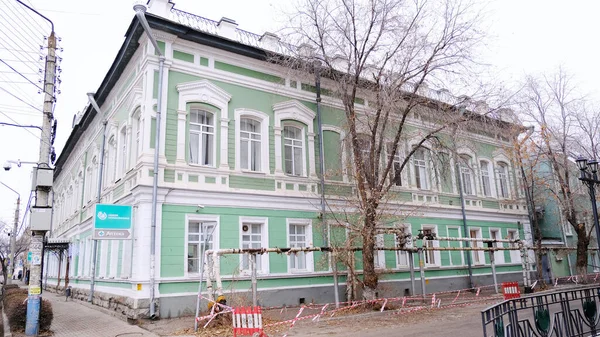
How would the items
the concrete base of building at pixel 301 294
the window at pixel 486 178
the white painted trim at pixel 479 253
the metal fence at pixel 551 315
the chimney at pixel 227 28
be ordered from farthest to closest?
the window at pixel 486 178 → the white painted trim at pixel 479 253 → the chimney at pixel 227 28 → the concrete base of building at pixel 301 294 → the metal fence at pixel 551 315

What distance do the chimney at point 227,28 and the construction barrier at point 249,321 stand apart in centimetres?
1109

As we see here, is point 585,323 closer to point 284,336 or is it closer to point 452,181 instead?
point 284,336

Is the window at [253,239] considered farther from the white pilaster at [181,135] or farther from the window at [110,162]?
the window at [110,162]

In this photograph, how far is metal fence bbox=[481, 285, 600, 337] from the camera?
6.49 meters

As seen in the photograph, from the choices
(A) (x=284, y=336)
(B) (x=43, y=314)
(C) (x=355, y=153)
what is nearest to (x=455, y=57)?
(C) (x=355, y=153)

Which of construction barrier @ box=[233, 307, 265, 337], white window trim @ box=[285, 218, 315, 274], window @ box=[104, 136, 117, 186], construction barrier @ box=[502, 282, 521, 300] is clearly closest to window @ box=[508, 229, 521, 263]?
construction barrier @ box=[502, 282, 521, 300]

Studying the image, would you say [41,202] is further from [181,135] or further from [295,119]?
[295,119]

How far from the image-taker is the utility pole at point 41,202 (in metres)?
11.6

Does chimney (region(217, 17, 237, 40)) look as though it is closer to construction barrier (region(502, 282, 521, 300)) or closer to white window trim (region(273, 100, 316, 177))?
white window trim (region(273, 100, 316, 177))

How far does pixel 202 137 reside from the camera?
1627 cm

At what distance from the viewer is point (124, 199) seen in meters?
16.4

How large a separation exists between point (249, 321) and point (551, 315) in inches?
229

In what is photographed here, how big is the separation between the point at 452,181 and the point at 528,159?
13.1 ft

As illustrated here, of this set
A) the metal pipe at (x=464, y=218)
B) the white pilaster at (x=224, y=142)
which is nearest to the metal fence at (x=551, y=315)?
the white pilaster at (x=224, y=142)
